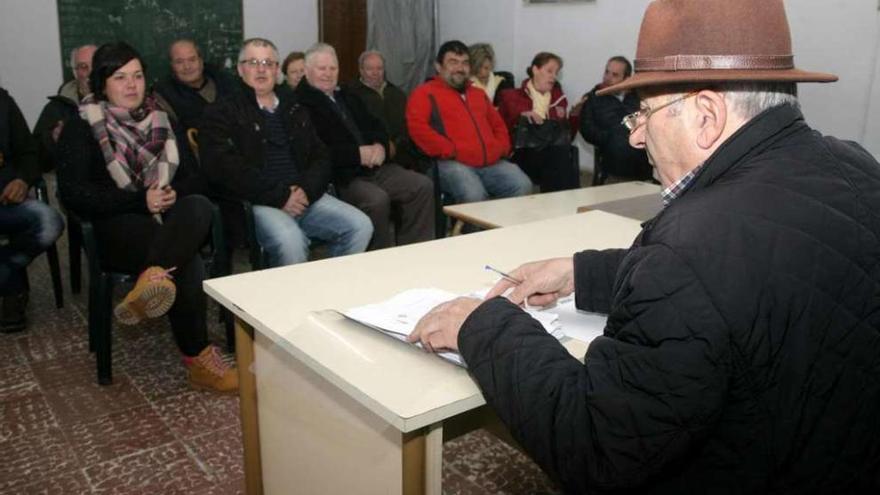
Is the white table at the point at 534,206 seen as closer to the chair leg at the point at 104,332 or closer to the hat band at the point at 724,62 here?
the chair leg at the point at 104,332

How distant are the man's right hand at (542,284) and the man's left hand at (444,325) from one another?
0.25 metres

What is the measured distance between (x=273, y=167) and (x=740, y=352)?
275 cm

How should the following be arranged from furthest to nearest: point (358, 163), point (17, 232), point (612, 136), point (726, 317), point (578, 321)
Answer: point (612, 136), point (358, 163), point (17, 232), point (578, 321), point (726, 317)

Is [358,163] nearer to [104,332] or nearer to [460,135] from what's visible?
[460,135]

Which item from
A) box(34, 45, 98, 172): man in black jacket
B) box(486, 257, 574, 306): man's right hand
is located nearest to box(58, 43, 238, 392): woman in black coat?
box(34, 45, 98, 172): man in black jacket

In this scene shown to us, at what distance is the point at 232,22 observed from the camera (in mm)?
6543

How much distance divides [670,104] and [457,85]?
3.65 meters

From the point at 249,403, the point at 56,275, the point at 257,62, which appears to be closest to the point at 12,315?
the point at 56,275

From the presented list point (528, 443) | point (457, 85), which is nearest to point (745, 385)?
point (528, 443)

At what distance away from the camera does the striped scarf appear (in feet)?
9.02

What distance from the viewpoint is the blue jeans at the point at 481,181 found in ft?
14.0

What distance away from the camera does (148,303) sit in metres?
2.35

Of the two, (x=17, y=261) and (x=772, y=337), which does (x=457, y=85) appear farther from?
(x=772, y=337)

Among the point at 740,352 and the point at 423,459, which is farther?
the point at 423,459
